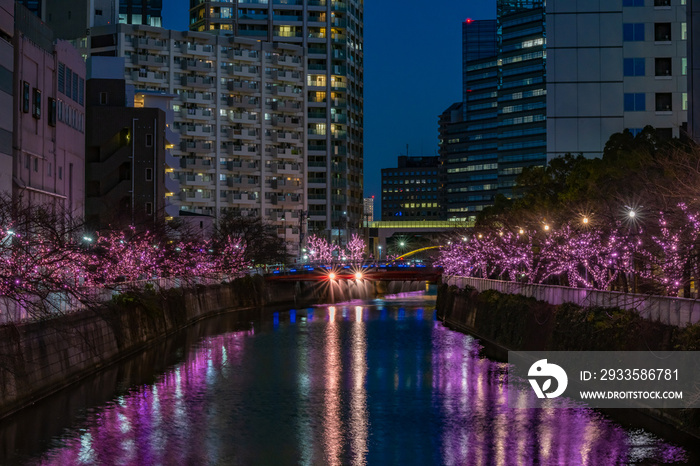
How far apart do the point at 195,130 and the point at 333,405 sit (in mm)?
102864

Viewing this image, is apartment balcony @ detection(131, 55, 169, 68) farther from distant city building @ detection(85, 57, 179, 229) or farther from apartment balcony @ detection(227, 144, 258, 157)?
distant city building @ detection(85, 57, 179, 229)

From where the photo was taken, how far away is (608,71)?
67.8 m

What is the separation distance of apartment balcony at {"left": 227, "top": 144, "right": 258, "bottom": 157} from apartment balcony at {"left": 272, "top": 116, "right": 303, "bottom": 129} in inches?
196

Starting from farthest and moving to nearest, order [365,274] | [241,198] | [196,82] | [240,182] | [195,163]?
[240,182]
[241,198]
[196,82]
[195,163]
[365,274]

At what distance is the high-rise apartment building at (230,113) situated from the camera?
12950 cm

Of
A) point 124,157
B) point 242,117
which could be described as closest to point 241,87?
point 242,117

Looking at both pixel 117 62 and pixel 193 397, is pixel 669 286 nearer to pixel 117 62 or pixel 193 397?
pixel 193 397

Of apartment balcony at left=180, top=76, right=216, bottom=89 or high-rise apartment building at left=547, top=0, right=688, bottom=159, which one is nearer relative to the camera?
high-rise apartment building at left=547, top=0, right=688, bottom=159

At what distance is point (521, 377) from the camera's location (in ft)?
122

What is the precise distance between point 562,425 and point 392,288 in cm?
9036

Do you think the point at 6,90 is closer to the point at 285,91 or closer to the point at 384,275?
the point at 384,275

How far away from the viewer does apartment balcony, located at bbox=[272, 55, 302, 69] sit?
447 ft

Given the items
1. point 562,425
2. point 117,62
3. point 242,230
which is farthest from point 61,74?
point 562,425

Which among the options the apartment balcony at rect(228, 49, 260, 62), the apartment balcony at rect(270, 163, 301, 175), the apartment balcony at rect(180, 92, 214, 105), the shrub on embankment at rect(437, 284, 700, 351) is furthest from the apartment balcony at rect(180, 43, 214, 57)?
the shrub on embankment at rect(437, 284, 700, 351)
